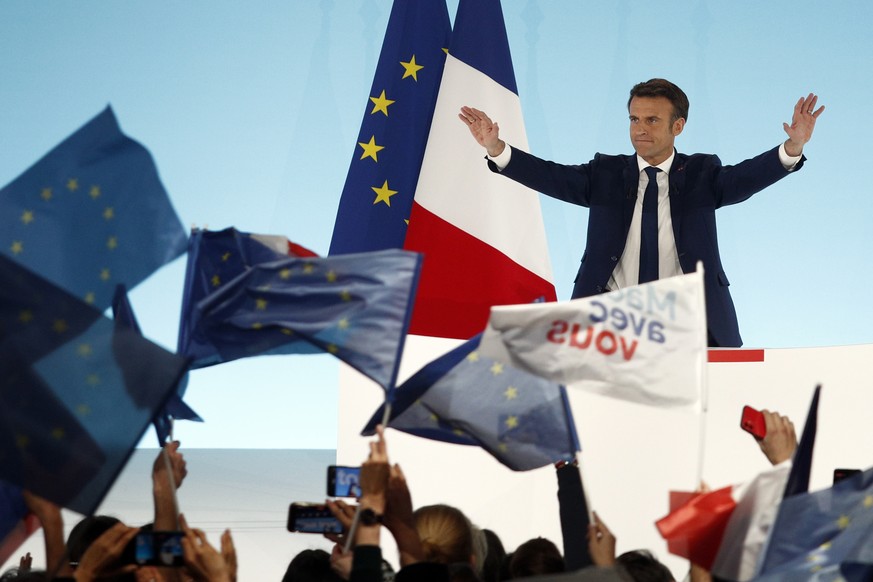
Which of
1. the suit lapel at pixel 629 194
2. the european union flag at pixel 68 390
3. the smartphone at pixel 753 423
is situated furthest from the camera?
the suit lapel at pixel 629 194

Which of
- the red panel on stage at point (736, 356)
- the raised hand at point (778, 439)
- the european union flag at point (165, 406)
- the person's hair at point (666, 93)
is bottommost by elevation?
the raised hand at point (778, 439)

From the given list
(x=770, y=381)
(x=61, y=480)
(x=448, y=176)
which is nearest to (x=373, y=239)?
(x=448, y=176)

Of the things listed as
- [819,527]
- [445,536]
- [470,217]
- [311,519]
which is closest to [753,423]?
[819,527]

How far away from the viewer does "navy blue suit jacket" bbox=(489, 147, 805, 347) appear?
4586 mm

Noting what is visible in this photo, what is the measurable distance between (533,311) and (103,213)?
41.3 inches

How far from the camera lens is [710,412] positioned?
4633mm

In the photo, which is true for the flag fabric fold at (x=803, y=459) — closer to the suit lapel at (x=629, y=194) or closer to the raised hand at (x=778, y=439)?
the raised hand at (x=778, y=439)

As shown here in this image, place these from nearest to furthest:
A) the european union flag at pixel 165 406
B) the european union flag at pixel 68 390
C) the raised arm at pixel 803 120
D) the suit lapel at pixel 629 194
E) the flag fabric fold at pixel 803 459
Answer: the flag fabric fold at pixel 803 459 < the european union flag at pixel 68 390 < the european union flag at pixel 165 406 < the raised arm at pixel 803 120 < the suit lapel at pixel 629 194

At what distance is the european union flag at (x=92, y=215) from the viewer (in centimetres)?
273

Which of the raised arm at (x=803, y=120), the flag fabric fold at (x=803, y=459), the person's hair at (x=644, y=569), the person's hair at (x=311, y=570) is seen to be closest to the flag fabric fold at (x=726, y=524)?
the flag fabric fold at (x=803, y=459)

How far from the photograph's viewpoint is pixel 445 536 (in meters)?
2.62

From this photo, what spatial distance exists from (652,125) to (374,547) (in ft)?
9.74

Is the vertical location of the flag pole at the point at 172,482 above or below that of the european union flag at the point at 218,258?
below

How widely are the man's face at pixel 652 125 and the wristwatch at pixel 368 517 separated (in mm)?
2832
